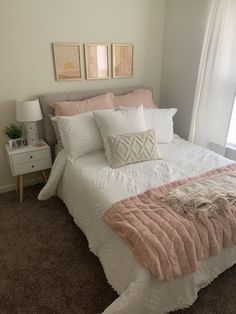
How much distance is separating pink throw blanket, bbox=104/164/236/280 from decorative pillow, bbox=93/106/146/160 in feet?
2.39

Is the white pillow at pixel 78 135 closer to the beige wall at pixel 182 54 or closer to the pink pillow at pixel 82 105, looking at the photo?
the pink pillow at pixel 82 105

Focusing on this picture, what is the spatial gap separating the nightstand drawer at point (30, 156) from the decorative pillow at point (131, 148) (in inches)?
30.2

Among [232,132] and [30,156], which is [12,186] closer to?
[30,156]

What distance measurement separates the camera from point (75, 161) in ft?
6.75

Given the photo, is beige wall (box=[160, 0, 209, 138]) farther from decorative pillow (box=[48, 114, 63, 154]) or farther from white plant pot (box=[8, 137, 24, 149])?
white plant pot (box=[8, 137, 24, 149])

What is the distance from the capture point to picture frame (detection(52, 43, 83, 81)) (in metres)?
2.40

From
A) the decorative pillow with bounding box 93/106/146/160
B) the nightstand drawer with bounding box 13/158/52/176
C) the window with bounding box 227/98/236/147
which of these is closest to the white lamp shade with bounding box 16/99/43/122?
the nightstand drawer with bounding box 13/158/52/176

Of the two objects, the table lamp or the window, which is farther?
the window

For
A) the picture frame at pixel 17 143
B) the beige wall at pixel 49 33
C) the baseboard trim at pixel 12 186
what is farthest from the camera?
the baseboard trim at pixel 12 186

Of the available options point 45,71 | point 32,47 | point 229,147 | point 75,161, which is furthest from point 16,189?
point 229,147

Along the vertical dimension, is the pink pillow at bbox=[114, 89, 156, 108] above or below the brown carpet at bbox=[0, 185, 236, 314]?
above

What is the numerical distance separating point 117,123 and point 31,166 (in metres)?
1.00

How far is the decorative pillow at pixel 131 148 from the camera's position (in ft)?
6.36

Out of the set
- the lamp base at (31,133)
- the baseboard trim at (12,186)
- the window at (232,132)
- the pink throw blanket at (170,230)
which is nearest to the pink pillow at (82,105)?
the lamp base at (31,133)
